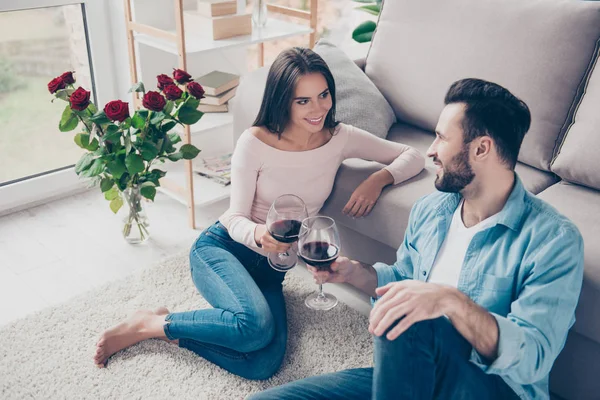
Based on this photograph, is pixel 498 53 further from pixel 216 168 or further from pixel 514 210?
pixel 216 168

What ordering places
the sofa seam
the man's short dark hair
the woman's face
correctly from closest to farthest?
the man's short dark hair
the woman's face
the sofa seam

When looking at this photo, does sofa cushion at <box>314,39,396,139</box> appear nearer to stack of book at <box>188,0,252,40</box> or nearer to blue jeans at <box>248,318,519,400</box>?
stack of book at <box>188,0,252,40</box>

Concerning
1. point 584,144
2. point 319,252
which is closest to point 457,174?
point 319,252

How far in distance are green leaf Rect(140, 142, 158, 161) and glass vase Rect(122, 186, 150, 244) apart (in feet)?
0.59

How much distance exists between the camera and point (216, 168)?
2.72 m

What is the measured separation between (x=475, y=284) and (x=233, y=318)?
2.31ft

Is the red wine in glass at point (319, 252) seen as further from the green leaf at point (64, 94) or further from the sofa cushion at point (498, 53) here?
the green leaf at point (64, 94)

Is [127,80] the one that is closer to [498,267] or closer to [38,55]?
[38,55]

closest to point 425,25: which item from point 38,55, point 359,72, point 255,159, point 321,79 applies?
point 359,72

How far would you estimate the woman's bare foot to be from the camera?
1.82 metres

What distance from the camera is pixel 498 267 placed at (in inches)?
53.1

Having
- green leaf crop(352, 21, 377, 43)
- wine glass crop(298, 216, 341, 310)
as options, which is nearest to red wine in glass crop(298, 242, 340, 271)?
wine glass crop(298, 216, 341, 310)

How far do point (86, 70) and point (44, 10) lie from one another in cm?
31

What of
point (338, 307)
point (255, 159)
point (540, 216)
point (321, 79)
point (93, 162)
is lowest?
point (338, 307)
